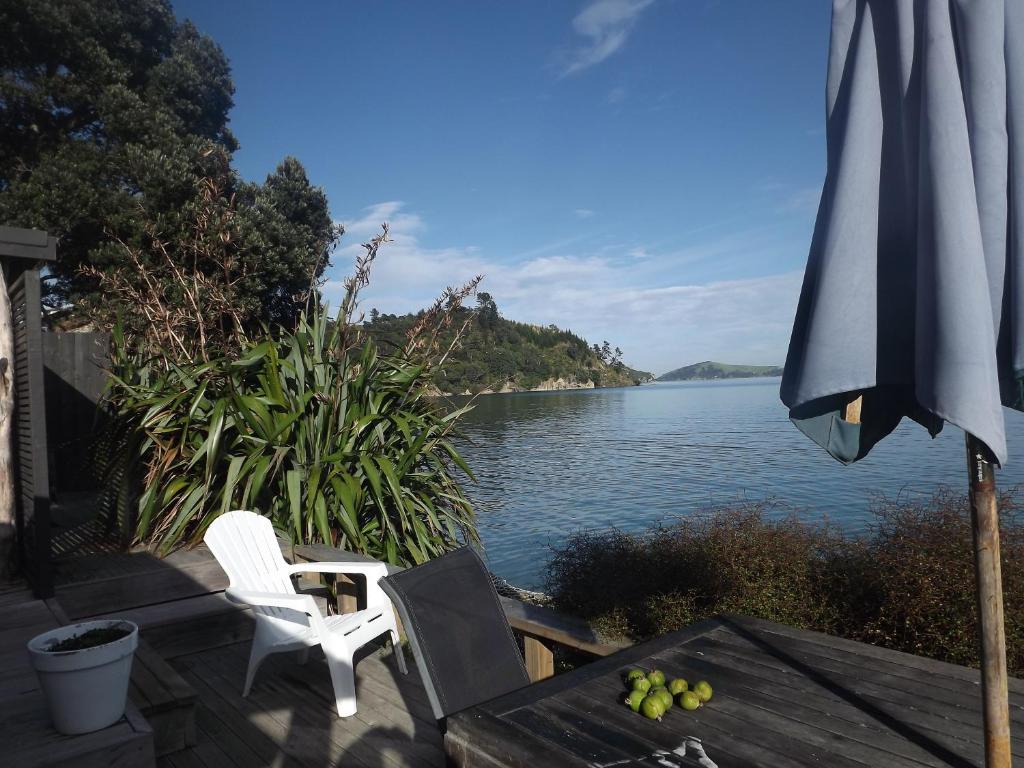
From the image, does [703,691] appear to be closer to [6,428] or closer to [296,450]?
[296,450]

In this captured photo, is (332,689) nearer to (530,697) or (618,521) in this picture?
(530,697)

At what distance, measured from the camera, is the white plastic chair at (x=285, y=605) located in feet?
9.08

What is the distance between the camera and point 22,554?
3.83m

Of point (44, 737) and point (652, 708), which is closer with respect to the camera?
point (652, 708)

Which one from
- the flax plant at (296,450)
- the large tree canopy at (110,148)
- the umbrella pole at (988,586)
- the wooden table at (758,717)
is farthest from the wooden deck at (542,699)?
the large tree canopy at (110,148)

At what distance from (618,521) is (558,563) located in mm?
5365

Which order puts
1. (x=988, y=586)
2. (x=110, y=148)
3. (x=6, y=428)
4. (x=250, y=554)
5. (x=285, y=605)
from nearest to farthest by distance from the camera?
1. (x=988, y=586)
2. (x=285, y=605)
3. (x=250, y=554)
4. (x=6, y=428)
5. (x=110, y=148)

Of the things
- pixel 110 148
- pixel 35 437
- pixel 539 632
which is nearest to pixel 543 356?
pixel 110 148

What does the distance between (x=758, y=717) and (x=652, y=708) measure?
23cm

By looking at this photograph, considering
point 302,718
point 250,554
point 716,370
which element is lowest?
point 302,718

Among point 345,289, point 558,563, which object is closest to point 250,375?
point 345,289

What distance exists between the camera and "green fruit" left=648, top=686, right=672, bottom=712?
1.55 m

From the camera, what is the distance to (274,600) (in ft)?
9.06

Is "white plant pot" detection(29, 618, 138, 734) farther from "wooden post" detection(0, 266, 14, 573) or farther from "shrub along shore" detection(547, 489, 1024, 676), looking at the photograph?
"shrub along shore" detection(547, 489, 1024, 676)
